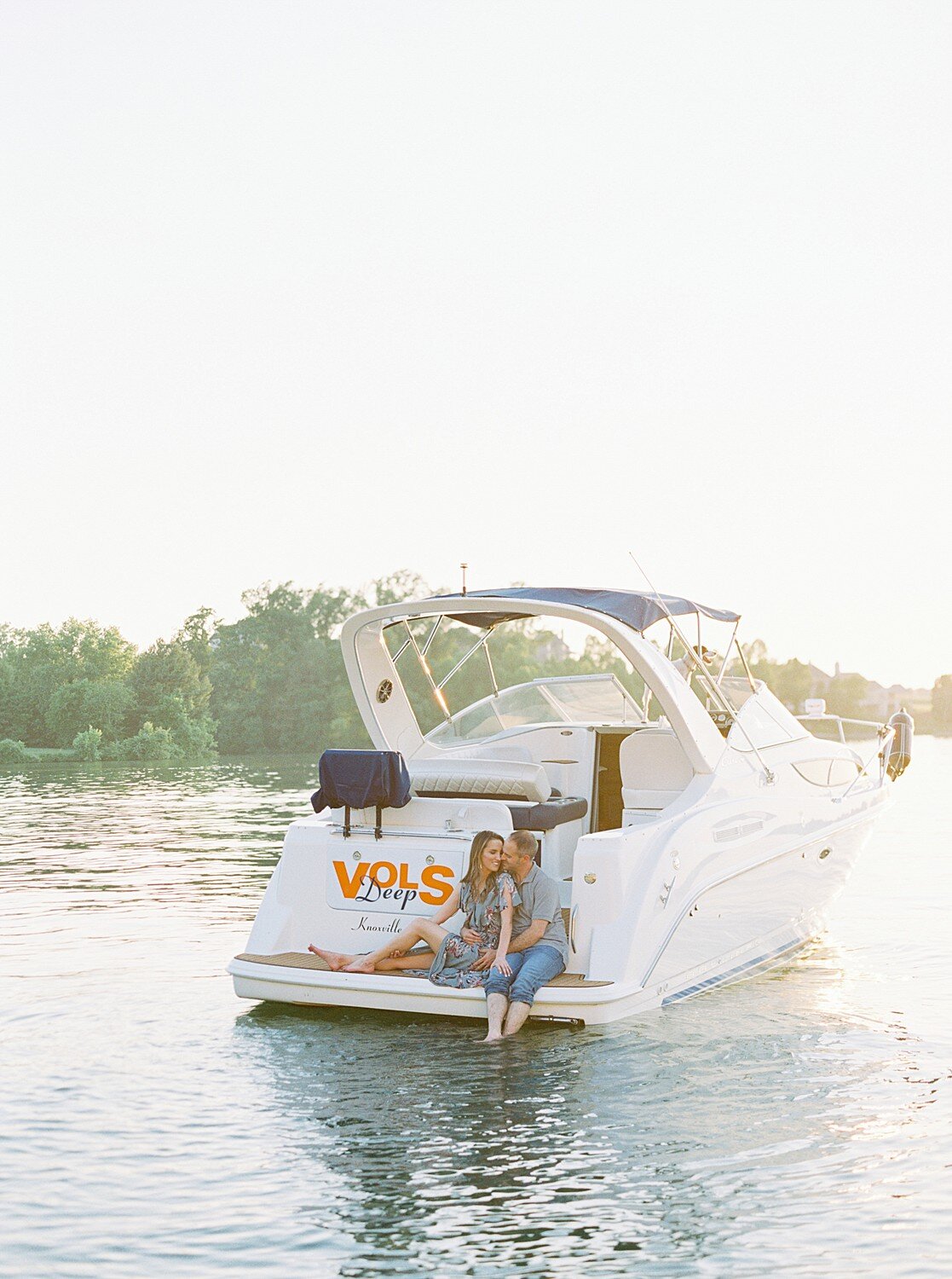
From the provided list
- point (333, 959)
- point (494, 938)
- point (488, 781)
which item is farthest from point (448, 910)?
point (488, 781)

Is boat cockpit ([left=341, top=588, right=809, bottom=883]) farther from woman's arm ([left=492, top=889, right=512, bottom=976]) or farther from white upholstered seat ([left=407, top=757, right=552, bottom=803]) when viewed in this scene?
woman's arm ([left=492, top=889, right=512, bottom=976])

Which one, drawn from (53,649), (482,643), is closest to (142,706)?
(53,649)

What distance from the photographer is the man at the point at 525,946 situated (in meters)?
8.01

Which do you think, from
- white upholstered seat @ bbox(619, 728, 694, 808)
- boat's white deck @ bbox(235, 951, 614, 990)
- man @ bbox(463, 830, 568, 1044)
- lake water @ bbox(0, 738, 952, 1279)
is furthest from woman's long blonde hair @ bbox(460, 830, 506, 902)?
white upholstered seat @ bbox(619, 728, 694, 808)

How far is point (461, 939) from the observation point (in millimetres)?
8430

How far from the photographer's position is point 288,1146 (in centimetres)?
637

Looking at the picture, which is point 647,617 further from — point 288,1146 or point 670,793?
point 288,1146

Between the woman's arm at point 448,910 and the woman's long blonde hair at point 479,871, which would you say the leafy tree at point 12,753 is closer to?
the woman's arm at point 448,910

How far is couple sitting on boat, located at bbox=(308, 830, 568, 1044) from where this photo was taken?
8.09 m

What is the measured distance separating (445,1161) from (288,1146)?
0.74 meters

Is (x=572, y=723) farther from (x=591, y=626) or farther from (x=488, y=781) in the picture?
(x=591, y=626)

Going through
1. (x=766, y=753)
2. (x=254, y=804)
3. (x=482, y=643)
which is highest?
(x=482, y=643)

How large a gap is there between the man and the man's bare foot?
2.42ft

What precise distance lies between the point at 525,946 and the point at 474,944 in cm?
32
